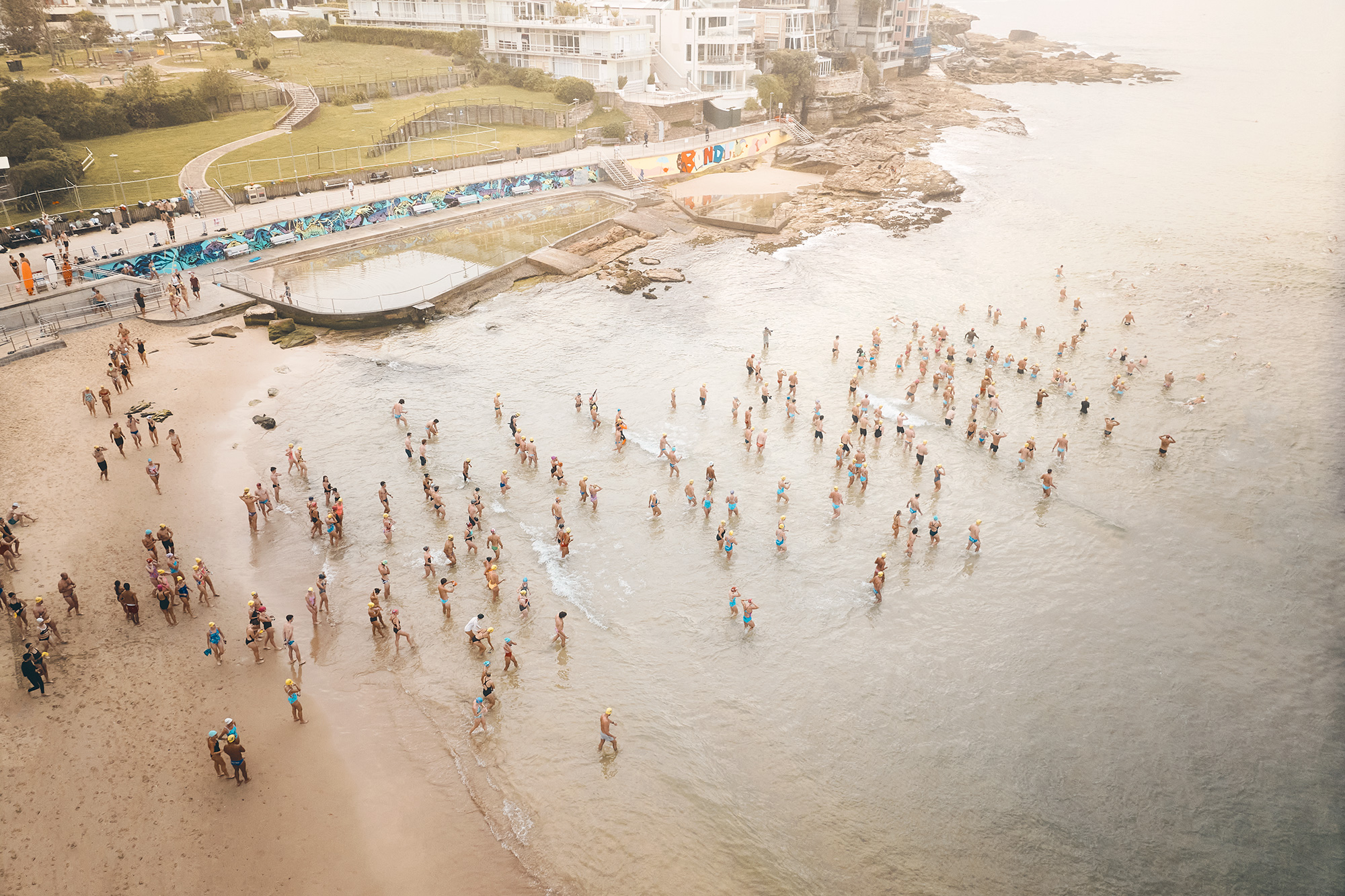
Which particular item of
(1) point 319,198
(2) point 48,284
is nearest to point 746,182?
(1) point 319,198

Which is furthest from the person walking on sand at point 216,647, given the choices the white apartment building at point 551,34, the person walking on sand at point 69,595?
the white apartment building at point 551,34

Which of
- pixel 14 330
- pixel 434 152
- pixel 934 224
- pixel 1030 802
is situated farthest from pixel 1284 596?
pixel 434 152

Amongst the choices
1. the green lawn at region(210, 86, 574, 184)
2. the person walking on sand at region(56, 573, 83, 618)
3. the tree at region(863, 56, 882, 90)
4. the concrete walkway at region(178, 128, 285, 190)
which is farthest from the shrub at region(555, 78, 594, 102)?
the person walking on sand at region(56, 573, 83, 618)

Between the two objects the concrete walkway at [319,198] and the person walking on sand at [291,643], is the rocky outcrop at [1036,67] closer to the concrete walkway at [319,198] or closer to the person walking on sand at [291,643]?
the concrete walkway at [319,198]

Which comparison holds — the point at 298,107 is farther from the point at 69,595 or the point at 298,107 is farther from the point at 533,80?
the point at 69,595

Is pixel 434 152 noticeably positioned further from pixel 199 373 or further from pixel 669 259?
pixel 199 373
